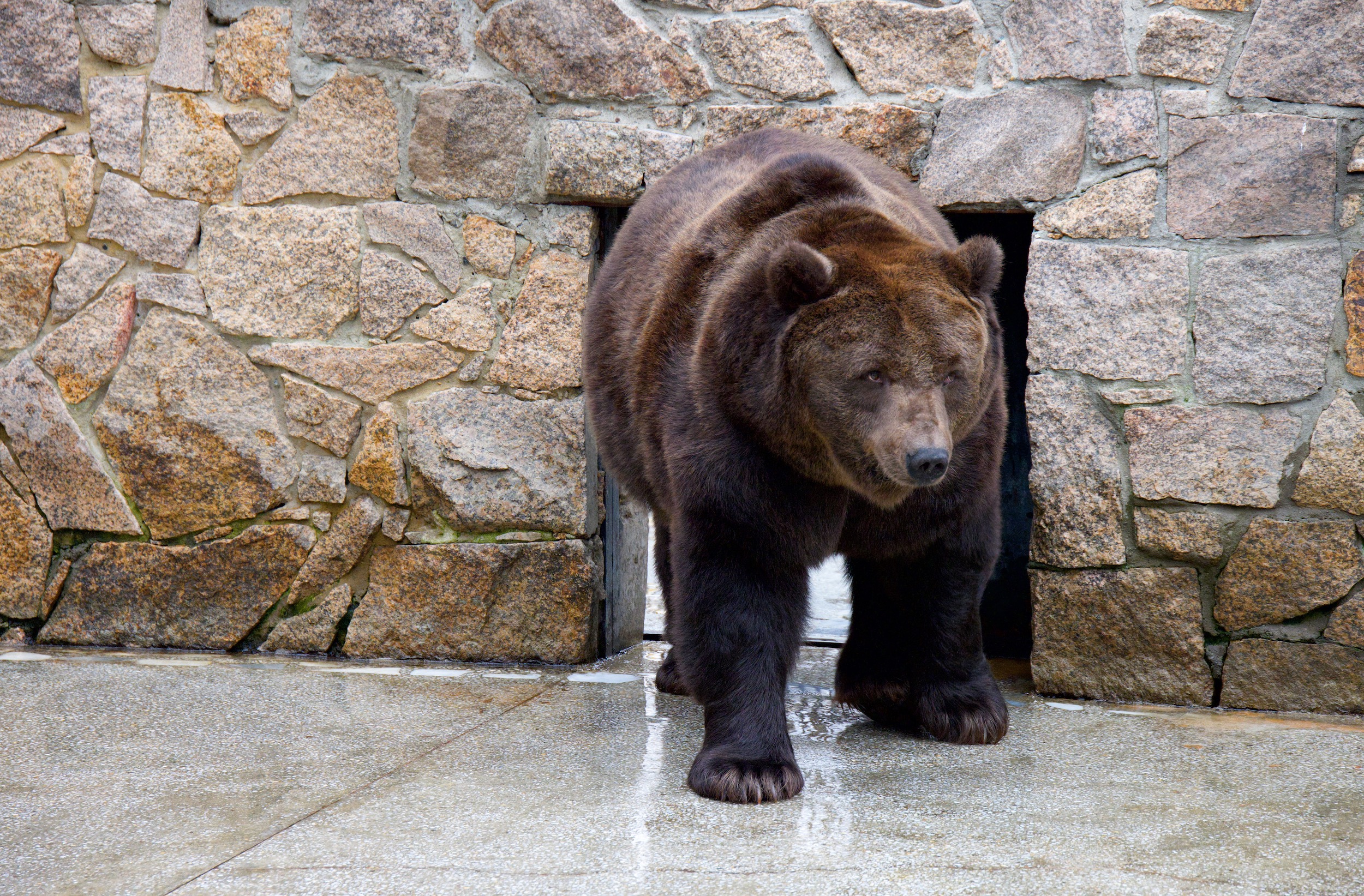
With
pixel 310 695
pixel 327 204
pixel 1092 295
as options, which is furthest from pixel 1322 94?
pixel 310 695

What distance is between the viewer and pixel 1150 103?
367cm

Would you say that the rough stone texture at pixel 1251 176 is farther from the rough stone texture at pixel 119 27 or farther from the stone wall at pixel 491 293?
the rough stone texture at pixel 119 27

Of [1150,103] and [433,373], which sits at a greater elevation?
[1150,103]

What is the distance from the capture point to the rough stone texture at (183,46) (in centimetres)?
405

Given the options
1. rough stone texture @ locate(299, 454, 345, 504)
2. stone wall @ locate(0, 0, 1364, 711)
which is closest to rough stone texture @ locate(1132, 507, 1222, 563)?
stone wall @ locate(0, 0, 1364, 711)

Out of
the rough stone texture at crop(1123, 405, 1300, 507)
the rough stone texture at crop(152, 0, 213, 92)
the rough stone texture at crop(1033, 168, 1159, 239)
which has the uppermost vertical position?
the rough stone texture at crop(152, 0, 213, 92)

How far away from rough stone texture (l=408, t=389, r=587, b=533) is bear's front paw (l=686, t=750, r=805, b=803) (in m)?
1.48

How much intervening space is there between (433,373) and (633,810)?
6.39 feet

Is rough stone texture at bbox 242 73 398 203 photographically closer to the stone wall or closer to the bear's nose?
the stone wall

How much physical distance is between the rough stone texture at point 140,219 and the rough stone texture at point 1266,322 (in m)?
3.35

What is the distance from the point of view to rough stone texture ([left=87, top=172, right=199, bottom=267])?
4098 millimetres

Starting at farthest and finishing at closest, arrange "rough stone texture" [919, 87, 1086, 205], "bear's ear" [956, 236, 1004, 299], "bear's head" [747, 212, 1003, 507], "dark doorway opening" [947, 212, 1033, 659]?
"dark doorway opening" [947, 212, 1033, 659] → "rough stone texture" [919, 87, 1086, 205] → "bear's ear" [956, 236, 1004, 299] → "bear's head" [747, 212, 1003, 507]

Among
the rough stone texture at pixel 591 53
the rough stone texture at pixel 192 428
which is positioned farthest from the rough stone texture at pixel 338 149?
the rough stone texture at pixel 192 428

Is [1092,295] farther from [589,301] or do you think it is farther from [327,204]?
[327,204]
